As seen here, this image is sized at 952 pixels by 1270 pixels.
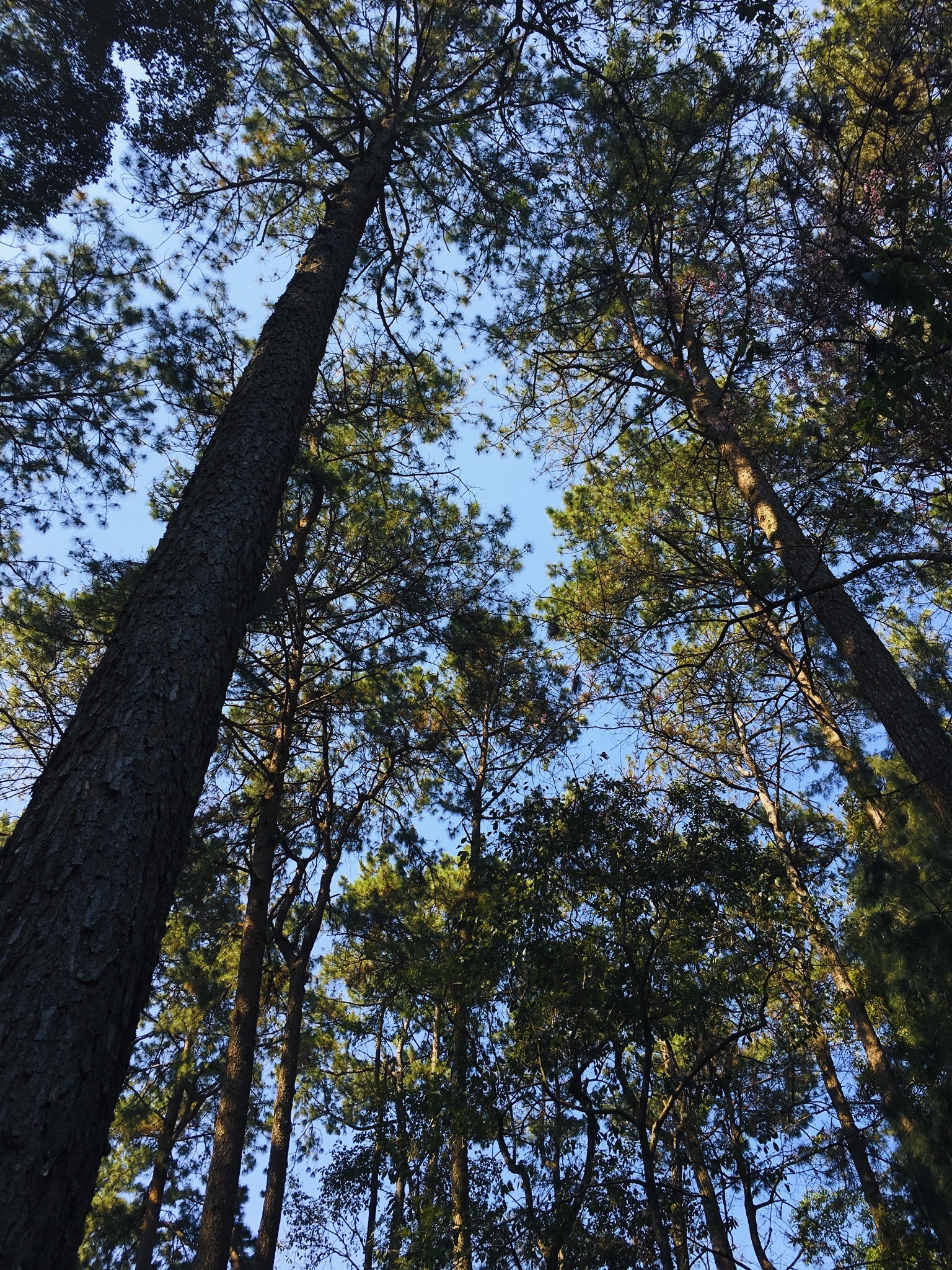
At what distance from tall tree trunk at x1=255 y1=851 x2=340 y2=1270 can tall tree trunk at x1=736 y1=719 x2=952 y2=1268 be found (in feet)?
15.4

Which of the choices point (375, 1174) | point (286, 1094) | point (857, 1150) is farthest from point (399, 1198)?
point (857, 1150)

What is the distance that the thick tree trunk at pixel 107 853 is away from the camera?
133cm

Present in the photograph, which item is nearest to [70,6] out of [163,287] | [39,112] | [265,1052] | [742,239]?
[39,112]

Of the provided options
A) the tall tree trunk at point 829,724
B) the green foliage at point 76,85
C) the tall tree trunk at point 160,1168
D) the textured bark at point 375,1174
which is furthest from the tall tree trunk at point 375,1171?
the green foliage at point 76,85

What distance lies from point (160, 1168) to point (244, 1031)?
715 centimetres

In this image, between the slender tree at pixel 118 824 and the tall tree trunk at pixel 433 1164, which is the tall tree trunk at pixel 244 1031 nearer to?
the tall tree trunk at pixel 433 1164

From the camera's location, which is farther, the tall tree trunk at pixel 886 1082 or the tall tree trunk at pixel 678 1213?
the tall tree trunk at pixel 886 1082

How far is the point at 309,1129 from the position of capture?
12203 millimetres

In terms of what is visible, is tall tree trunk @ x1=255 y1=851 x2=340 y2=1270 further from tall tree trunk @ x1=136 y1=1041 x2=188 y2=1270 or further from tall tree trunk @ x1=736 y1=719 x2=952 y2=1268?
tall tree trunk @ x1=736 y1=719 x2=952 y2=1268

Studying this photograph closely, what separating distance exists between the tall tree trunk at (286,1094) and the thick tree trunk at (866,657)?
18.0 ft

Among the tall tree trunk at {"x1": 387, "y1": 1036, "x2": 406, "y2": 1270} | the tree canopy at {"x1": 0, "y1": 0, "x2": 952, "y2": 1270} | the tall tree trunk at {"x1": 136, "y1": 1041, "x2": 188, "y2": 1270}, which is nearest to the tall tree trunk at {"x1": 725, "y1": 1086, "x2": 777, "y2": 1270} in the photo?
the tree canopy at {"x1": 0, "y1": 0, "x2": 952, "y2": 1270}

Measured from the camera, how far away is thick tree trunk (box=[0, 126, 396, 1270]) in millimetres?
1330

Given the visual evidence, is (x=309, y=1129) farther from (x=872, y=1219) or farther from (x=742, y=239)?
(x=742, y=239)

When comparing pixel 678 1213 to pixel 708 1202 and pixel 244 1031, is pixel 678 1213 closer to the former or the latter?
pixel 708 1202
